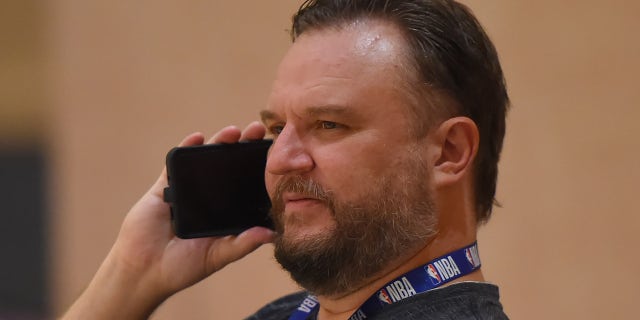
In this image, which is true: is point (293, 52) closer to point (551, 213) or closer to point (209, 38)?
point (551, 213)

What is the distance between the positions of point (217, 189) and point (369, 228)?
0.43m

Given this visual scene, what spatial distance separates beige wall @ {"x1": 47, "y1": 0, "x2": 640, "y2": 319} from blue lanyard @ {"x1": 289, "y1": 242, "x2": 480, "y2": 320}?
905 millimetres

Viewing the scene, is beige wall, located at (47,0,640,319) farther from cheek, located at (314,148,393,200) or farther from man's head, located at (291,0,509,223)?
cheek, located at (314,148,393,200)

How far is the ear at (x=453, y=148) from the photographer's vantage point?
5.53 feet

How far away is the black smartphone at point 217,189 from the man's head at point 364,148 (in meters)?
0.27

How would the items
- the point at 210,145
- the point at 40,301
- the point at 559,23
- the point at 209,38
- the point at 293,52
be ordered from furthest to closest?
1. the point at 40,301
2. the point at 209,38
3. the point at 559,23
4. the point at 210,145
5. the point at 293,52

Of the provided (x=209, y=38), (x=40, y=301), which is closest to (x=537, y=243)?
(x=209, y=38)

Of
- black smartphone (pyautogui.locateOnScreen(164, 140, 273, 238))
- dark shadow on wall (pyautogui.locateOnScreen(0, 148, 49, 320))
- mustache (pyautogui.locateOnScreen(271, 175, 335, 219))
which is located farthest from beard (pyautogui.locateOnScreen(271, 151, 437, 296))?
dark shadow on wall (pyautogui.locateOnScreen(0, 148, 49, 320))

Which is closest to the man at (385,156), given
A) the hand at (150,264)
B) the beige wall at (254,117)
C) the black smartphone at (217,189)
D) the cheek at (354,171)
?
the cheek at (354,171)

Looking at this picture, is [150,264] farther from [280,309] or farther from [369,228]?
[369,228]

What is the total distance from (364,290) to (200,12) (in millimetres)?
2065

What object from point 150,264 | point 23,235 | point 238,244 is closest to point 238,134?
point 238,244

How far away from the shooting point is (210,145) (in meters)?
1.97

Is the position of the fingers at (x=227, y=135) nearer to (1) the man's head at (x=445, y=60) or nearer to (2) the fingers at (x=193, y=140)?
(2) the fingers at (x=193, y=140)
